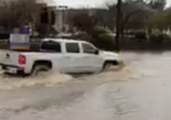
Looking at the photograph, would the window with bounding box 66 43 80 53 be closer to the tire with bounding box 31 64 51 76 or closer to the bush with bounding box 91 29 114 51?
the tire with bounding box 31 64 51 76

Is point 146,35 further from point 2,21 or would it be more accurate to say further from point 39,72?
point 39,72

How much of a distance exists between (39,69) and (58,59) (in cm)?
90

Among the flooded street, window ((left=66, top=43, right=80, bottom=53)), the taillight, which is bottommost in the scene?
the flooded street

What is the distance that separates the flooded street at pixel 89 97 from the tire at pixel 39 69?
0.78 ft

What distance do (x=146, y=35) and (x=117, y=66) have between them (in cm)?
4908

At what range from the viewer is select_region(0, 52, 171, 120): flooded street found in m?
13.7

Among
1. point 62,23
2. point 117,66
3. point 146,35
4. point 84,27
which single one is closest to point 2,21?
point 84,27

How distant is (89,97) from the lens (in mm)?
17109

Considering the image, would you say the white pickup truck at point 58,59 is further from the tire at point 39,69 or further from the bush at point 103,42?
the bush at point 103,42

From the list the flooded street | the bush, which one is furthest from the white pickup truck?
the bush

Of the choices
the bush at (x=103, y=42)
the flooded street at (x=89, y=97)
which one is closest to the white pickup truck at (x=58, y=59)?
the flooded street at (x=89, y=97)

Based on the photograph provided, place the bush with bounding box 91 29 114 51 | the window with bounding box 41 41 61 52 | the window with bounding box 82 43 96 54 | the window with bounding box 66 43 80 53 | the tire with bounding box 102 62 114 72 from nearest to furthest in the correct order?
the window with bounding box 41 41 61 52 → the window with bounding box 66 43 80 53 → the window with bounding box 82 43 96 54 → the tire with bounding box 102 62 114 72 → the bush with bounding box 91 29 114 51

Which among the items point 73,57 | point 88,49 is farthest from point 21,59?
point 88,49

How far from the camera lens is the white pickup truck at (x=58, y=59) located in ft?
65.9
